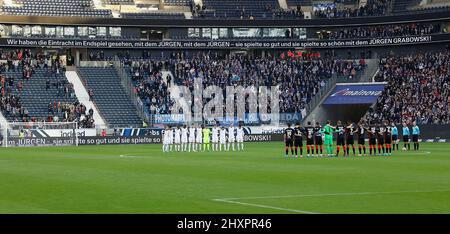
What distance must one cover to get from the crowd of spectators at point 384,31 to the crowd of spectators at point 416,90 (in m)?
2.48

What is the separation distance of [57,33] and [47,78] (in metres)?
7.58

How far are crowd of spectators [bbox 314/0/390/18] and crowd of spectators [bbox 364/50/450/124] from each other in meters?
6.81

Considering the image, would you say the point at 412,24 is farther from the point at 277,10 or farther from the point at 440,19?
the point at 277,10

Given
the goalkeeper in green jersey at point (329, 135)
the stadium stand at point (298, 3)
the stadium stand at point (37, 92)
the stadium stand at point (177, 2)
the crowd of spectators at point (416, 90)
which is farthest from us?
the stadium stand at point (298, 3)

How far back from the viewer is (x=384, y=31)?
93.1 metres

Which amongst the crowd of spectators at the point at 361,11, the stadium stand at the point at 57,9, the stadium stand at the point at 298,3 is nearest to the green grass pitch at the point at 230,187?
the stadium stand at the point at 57,9

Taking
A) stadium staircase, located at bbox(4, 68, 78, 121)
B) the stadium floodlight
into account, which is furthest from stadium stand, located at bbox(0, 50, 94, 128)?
the stadium floodlight

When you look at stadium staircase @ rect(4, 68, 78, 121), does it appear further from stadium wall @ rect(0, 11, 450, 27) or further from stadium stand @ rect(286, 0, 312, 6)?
stadium stand @ rect(286, 0, 312, 6)

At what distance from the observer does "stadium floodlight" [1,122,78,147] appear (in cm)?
7012

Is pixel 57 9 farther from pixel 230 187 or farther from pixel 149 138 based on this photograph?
pixel 230 187

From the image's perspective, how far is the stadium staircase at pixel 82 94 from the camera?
3199 inches

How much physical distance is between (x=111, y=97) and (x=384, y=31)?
29.4 m

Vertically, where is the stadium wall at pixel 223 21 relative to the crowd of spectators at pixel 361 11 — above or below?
below

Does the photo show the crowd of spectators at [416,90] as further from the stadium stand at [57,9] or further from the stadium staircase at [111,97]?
the stadium stand at [57,9]
